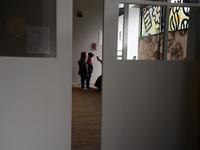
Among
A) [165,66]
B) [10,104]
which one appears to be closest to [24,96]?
[10,104]

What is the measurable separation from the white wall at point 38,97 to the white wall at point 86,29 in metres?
5.11

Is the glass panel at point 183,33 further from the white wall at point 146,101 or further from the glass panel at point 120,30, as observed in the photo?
the glass panel at point 120,30

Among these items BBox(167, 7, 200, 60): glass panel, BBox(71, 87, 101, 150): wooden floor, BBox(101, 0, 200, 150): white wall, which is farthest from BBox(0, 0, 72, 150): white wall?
BBox(167, 7, 200, 60): glass panel

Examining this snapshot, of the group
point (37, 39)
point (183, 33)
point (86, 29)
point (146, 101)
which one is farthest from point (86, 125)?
point (86, 29)

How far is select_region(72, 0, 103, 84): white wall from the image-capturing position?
6543mm

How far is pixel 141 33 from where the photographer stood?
Result: 1.58m

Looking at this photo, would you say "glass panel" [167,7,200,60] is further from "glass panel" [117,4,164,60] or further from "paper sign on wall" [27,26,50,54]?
"paper sign on wall" [27,26,50,54]

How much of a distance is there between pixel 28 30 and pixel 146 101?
1.13 meters

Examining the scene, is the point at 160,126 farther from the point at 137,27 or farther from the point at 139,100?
the point at 137,27

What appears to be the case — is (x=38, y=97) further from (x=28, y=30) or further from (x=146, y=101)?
(x=146, y=101)

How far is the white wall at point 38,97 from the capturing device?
1.36 meters

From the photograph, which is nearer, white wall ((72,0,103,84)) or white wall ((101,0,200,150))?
white wall ((101,0,200,150))

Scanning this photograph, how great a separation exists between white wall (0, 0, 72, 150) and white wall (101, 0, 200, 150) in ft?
1.00

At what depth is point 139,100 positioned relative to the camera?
5.18ft
